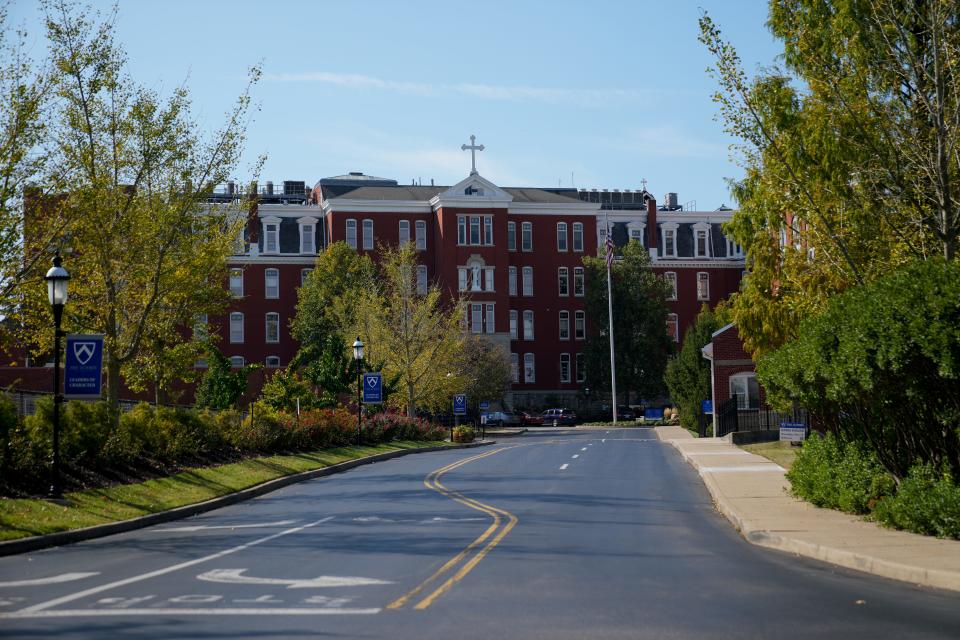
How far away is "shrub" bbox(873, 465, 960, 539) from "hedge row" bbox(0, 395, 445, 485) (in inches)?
571

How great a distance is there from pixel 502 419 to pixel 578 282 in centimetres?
1518

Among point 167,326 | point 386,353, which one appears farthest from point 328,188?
point 167,326

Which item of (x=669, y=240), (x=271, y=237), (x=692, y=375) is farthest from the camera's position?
(x=669, y=240)

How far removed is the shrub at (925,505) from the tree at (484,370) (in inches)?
2264

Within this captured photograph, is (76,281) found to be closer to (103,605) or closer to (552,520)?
(552,520)

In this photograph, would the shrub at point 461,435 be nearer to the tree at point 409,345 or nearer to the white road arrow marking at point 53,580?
the tree at point 409,345

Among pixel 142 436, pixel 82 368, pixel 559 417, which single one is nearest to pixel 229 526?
pixel 82 368

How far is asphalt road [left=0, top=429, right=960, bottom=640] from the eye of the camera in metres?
8.86

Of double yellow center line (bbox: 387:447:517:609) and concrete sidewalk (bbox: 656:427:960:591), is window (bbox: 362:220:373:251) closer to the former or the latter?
double yellow center line (bbox: 387:447:517:609)

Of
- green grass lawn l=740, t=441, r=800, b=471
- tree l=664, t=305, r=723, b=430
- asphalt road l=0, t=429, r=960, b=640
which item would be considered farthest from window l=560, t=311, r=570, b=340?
asphalt road l=0, t=429, r=960, b=640

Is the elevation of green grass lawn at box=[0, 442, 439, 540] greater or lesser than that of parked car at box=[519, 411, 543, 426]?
greater

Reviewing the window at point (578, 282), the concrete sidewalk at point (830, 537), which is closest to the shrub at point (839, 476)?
the concrete sidewalk at point (830, 537)

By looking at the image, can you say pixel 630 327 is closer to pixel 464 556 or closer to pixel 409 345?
pixel 409 345

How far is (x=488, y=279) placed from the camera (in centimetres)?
8281
